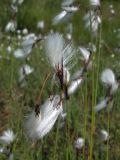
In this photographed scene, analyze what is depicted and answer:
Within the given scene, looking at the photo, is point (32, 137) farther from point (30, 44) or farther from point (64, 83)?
point (30, 44)

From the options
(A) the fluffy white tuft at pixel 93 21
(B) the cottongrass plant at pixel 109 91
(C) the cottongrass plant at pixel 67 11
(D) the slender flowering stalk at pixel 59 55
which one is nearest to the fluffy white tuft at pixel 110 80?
(B) the cottongrass plant at pixel 109 91

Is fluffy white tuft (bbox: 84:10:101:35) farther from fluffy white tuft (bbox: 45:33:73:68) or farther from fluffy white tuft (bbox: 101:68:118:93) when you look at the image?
fluffy white tuft (bbox: 45:33:73:68)

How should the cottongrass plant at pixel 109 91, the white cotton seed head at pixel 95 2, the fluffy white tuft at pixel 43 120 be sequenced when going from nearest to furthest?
the fluffy white tuft at pixel 43 120 → the white cotton seed head at pixel 95 2 → the cottongrass plant at pixel 109 91

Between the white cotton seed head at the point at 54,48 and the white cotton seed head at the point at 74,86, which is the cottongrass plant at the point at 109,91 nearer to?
the white cotton seed head at the point at 74,86

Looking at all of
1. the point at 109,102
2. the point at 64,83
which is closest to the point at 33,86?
the point at 109,102

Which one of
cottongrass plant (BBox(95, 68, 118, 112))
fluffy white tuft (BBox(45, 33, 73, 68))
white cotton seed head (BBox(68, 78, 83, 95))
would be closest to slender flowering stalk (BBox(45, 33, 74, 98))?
fluffy white tuft (BBox(45, 33, 73, 68))

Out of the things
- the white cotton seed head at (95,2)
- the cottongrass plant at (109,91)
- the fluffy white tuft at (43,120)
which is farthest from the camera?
the cottongrass plant at (109,91)

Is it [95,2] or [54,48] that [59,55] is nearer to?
[54,48]

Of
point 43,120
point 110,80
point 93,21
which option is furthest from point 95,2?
point 43,120

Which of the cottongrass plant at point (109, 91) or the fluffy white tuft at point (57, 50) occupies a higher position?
the fluffy white tuft at point (57, 50)

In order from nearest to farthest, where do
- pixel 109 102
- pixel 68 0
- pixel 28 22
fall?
pixel 68 0
pixel 109 102
pixel 28 22

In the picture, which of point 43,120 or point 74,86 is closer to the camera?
point 43,120
